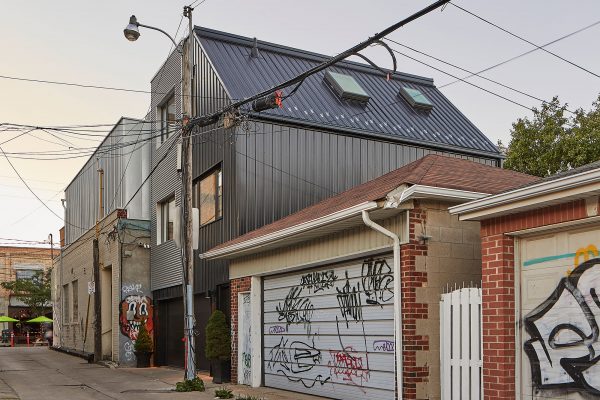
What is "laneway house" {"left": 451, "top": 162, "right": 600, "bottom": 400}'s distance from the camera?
8180mm

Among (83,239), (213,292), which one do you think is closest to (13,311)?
(83,239)

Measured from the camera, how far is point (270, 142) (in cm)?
1867

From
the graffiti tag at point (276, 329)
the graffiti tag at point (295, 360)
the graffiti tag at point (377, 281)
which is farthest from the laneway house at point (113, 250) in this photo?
the graffiti tag at point (377, 281)

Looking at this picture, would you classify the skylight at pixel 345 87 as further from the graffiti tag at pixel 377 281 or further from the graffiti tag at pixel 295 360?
the graffiti tag at pixel 377 281

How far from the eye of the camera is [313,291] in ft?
47.5

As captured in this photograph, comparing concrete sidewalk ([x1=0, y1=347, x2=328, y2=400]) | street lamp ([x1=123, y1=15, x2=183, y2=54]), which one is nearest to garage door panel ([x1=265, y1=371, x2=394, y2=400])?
concrete sidewalk ([x1=0, y1=347, x2=328, y2=400])

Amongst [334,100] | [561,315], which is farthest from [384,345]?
[334,100]

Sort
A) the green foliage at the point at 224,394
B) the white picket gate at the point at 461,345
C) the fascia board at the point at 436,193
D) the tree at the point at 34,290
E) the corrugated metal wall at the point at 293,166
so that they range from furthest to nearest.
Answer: the tree at the point at 34,290, the corrugated metal wall at the point at 293,166, the green foliage at the point at 224,394, the fascia board at the point at 436,193, the white picket gate at the point at 461,345

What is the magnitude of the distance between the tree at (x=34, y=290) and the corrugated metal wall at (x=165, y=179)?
34.8 meters

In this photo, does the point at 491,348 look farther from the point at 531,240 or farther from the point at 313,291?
the point at 313,291

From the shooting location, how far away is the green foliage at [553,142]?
27031 millimetres

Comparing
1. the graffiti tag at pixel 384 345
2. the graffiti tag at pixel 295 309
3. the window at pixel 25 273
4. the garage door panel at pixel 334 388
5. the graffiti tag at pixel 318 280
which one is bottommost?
the window at pixel 25 273

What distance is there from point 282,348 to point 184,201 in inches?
160

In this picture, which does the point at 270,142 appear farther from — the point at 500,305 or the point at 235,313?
the point at 500,305
